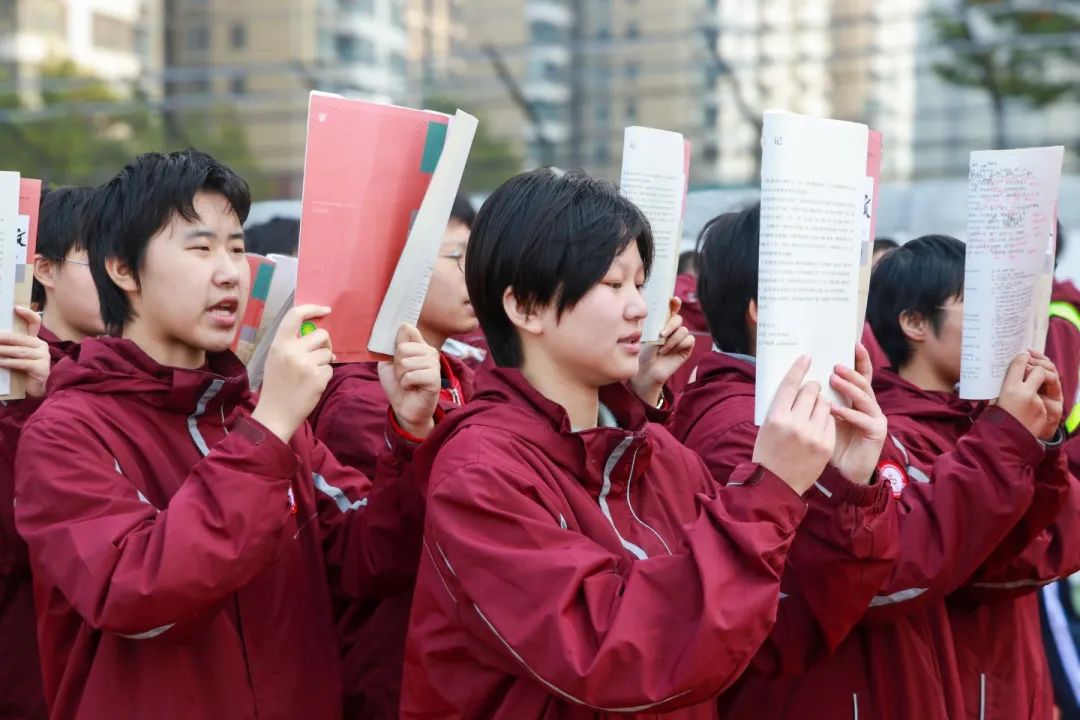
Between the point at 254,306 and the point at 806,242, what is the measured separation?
168 centimetres

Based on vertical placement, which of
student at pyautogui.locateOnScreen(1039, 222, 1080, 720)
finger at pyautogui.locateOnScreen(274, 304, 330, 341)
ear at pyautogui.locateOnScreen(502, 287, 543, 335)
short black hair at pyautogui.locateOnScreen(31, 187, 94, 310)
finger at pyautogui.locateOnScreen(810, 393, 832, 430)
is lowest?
student at pyautogui.locateOnScreen(1039, 222, 1080, 720)

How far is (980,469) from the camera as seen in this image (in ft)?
9.41

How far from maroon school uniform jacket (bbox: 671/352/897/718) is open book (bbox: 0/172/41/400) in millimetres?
1520

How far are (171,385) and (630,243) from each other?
93cm

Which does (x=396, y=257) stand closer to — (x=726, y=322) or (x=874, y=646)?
(x=726, y=322)

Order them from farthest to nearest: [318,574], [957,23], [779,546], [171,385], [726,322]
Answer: [957,23] < [726,322] < [318,574] < [171,385] < [779,546]

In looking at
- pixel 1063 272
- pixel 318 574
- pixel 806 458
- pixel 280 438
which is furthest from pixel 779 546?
pixel 1063 272

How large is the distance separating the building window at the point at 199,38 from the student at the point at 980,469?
15131mm

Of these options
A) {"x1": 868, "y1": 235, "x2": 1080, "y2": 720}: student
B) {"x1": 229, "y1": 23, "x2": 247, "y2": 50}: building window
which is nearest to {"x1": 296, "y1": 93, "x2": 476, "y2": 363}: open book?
{"x1": 868, "y1": 235, "x2": 1080, "y2": 720}: student

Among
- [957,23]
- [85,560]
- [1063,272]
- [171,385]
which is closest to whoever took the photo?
[85,560]

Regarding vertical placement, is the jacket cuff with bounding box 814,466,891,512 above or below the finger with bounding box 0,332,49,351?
below

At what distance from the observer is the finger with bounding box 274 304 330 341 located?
2.53 m

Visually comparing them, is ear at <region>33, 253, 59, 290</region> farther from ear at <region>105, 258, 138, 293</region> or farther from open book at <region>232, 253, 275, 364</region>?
ear at <region>105, 258, 138, 293</region>

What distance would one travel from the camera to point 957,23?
10.4m
